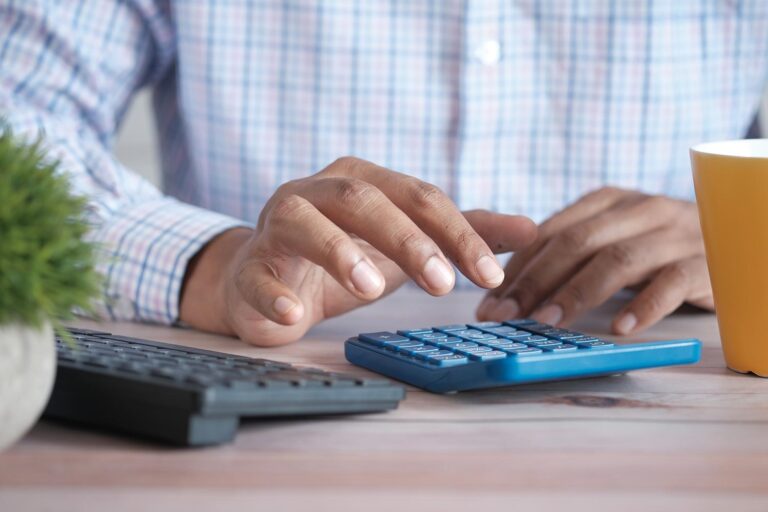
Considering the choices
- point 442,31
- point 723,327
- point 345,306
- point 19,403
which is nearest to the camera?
point 19,403

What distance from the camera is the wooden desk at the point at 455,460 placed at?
42 centimetres

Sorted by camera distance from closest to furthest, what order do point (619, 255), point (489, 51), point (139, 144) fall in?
point (619, 255), point (489, 51), point (139, 144)

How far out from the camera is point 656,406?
58 cm

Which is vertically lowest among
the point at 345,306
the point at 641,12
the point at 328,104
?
the point at 345,306

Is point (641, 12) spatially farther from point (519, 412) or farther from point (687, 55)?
point (519, 412)

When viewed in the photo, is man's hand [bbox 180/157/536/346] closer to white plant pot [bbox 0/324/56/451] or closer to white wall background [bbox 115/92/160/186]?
white plant pot [bbox 0/324/56/451]

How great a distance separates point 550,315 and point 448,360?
27cm

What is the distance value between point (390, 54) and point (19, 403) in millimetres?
910

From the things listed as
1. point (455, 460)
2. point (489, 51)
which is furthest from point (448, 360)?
point (489, 51)

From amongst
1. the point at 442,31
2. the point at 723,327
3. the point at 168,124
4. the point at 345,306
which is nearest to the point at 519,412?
the point at 723,327

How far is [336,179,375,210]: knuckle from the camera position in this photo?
0.70m

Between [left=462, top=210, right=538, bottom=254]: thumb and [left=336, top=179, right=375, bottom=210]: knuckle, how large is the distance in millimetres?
123

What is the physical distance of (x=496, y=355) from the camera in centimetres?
60

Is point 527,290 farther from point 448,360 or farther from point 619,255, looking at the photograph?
point 448,360
